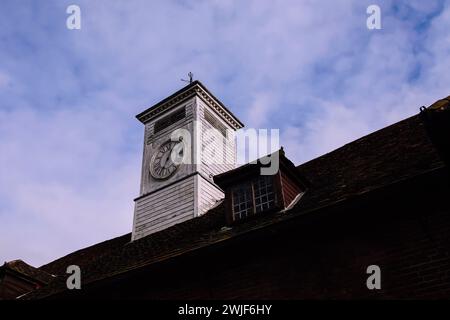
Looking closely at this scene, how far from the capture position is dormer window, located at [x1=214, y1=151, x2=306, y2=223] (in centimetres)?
1034

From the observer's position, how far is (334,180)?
10469mm

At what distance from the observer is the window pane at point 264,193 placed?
34.4 ft

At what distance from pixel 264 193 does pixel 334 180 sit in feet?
5.35

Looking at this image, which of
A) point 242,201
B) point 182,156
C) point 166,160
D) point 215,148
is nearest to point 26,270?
point 166,160

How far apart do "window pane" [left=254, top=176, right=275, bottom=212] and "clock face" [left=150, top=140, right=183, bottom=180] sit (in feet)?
26.8

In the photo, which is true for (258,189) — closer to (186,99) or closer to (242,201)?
(242,201)

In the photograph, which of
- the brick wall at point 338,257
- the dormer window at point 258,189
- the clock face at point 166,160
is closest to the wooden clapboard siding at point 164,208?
the clock face at point 166,160

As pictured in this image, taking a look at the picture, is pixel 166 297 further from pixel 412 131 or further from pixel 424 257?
pixel 412 131

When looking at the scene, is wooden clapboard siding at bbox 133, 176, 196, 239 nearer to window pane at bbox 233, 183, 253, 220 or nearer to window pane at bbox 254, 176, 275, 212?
window pane at bbox 233, 183, 253, 220

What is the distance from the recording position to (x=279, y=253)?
29.1ft

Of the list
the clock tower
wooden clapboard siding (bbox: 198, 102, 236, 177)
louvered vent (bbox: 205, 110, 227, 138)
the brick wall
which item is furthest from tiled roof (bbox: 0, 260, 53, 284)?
louvered vent (bbox: 205, 110, 227, 138)

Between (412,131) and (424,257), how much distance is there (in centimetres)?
477

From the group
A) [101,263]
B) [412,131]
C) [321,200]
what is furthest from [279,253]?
[101,263]

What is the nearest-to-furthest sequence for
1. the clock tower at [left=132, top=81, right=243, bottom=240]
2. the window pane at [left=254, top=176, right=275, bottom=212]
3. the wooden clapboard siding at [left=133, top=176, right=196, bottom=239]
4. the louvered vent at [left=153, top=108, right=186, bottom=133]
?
the window pane at [left=254, top=176, right=275, bottom=212] < the wooden clapboard siding at [left=133, top=176, right=196, bottom=239] < the clock tower at [left=132, top=81, right=243, bottom=240] < the louvered vent at [left=153, top=108, right=186, bottom=133]
